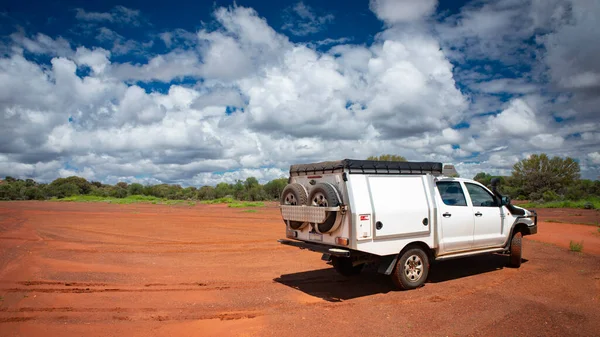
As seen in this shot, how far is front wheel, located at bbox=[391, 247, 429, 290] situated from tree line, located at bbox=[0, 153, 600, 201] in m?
9.59

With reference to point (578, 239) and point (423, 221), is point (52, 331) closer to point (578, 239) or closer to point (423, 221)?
point (423, 221)

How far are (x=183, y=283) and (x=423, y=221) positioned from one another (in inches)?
196

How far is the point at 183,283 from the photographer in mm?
8711

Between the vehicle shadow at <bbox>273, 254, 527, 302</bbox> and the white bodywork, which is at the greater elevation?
the white bodywork

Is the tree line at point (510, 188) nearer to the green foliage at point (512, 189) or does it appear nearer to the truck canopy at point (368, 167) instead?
the green foliage at point (512, 189)

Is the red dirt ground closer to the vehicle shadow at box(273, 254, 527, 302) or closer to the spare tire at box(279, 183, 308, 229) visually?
the vehicle shadow at box(273, 254, 527, 302)

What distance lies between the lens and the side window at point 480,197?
9352 mm

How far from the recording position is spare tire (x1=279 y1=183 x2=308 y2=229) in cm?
813

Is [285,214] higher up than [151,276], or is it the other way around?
[285,214]

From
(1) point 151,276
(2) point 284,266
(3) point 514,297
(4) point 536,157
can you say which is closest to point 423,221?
(3) point 514,297

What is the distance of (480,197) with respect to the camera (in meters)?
9.58

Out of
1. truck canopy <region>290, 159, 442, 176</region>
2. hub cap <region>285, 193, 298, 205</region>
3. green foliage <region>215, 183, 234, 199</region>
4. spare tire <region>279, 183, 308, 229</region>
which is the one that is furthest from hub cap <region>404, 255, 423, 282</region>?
green foliage <region>215, 183, 234, 199</region>

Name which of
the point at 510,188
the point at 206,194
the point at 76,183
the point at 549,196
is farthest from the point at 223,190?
the point at 549,196

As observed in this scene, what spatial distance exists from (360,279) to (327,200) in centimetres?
263
